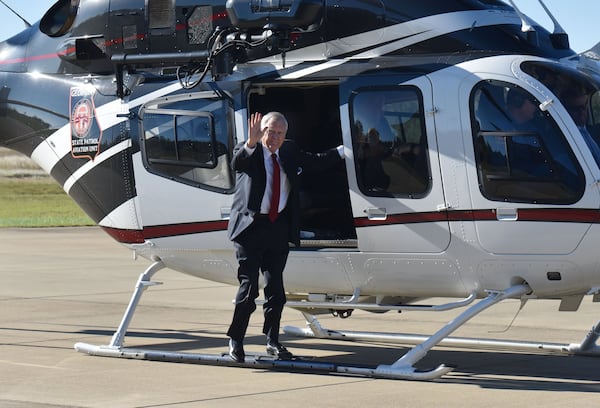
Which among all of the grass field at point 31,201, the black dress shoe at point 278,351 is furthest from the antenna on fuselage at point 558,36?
the grass field at point 31,201

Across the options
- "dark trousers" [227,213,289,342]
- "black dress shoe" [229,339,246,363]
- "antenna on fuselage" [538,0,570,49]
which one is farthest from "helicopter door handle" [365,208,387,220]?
"antenna on fuselage" [538,0,570,49]

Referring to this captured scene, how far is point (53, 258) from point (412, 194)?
42.5ft

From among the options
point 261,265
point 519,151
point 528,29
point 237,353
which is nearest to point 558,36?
point 528,29

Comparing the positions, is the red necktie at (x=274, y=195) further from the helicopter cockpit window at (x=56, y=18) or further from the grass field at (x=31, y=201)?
the grass field at (x=31, y=201)

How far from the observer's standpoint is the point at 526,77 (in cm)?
856

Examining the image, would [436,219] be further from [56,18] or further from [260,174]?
[56,18]

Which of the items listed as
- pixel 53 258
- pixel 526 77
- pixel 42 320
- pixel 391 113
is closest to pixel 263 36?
pixel 391 113

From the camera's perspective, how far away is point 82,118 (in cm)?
1057

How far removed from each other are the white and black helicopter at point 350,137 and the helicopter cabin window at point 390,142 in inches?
0.4

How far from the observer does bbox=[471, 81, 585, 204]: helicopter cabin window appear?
838cm

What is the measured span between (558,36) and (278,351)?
3.20m

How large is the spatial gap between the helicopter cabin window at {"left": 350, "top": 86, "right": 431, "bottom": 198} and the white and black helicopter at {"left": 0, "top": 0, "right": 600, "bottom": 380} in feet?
0.03

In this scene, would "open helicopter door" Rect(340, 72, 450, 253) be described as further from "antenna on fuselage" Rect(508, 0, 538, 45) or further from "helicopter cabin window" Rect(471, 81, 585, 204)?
"antenna on fuselage" Rect(508, 0, 538, 45)

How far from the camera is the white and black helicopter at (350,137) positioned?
8.56 meters
